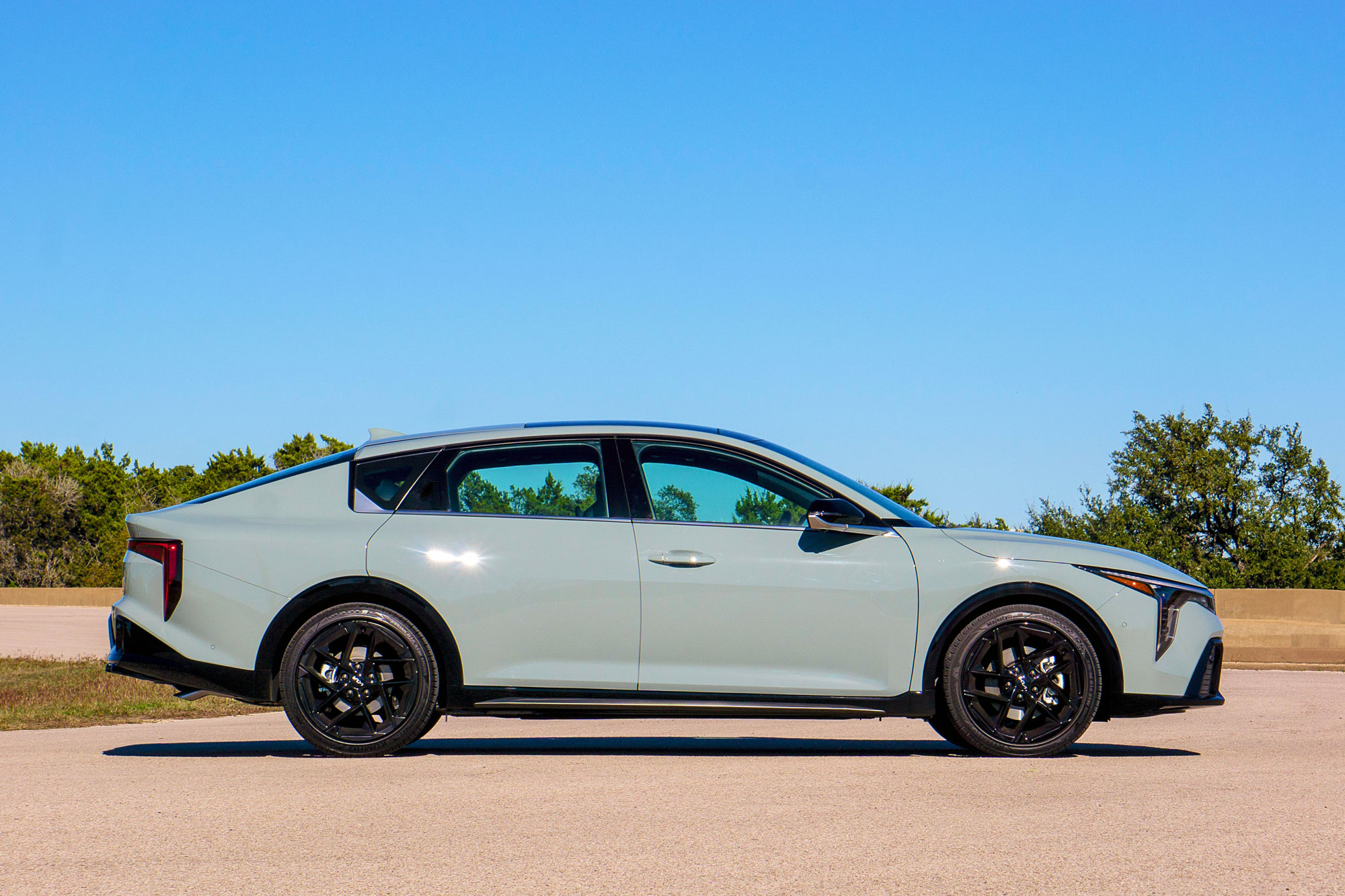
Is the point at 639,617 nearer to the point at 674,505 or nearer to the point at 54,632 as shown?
the point at 674,505

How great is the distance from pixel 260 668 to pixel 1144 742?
5.22m

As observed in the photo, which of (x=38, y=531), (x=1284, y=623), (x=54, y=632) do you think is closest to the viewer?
(x=1284, y=623)

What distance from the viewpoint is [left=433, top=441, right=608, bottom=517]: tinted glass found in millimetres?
6844

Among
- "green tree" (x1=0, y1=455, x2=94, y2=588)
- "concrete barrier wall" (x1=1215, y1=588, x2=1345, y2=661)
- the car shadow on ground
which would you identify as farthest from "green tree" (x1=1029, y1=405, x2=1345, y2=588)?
"green tree" (x1=0, y1=455, x2=94, y2=588)

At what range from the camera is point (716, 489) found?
6.88 m

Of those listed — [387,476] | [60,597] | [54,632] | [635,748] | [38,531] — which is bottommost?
[54,632]

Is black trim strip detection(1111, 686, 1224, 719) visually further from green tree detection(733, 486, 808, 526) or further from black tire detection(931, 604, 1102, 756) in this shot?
green tree detection(733, 486, 808, 526)

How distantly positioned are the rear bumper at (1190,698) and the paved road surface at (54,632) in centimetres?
2235

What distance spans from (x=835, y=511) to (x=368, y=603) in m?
2.44

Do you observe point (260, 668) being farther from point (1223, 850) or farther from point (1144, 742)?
point (1144, 742)

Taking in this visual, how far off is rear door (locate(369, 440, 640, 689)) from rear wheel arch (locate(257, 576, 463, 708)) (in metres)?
0.05

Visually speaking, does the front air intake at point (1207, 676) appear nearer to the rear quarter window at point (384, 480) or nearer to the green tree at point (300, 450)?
the rear quarter window at point (384, 480)

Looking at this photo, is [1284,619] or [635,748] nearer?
[635,748]

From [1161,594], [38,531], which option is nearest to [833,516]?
[1161,594]
